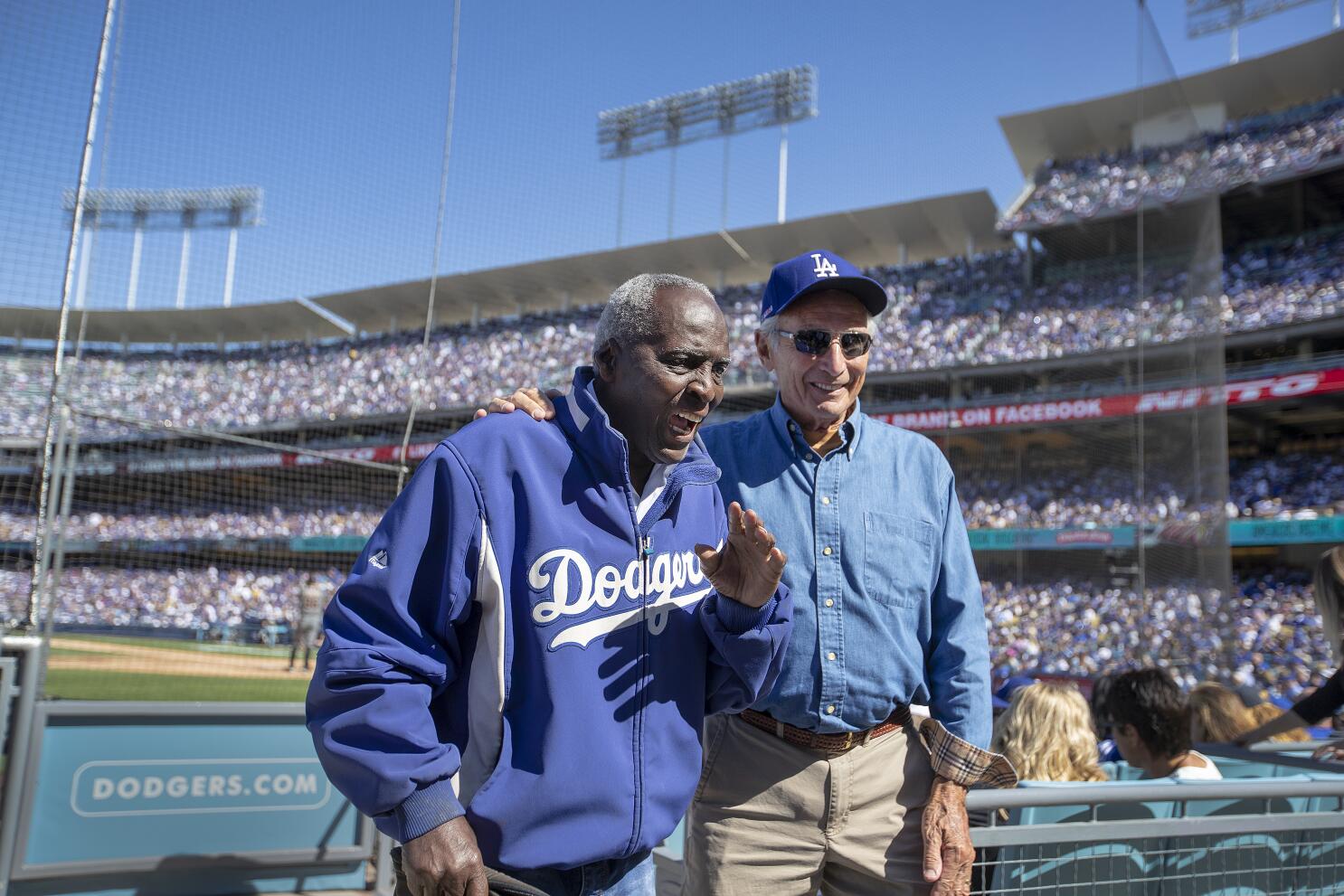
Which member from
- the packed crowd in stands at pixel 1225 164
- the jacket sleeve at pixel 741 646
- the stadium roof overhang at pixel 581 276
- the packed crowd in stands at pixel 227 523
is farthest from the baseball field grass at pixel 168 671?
the packed crowd in stands at pixel 1225 164

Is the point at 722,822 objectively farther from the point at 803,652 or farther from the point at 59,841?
the point at 59,841

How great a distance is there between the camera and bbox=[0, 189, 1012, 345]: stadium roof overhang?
1051 inches

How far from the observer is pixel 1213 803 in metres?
2.74

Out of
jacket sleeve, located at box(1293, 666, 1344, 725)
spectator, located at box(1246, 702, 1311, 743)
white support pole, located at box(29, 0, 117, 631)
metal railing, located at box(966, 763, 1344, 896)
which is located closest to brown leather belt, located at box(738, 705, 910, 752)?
metal railing, located at box(966, 763, 1344, 896)

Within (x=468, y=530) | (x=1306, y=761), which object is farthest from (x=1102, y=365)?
(x=468, y=530)

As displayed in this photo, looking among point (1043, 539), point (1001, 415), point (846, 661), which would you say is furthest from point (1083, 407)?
point (846, 661)

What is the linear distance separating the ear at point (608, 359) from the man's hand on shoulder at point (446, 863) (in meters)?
0.73

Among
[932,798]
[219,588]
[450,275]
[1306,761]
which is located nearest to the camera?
[932,798]

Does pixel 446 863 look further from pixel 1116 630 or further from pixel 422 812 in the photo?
pixel 1116 630

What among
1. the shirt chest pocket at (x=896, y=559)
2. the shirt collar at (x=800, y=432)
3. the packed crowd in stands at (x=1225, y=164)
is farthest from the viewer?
the packed crowd in stands at (x=1225, y=164)

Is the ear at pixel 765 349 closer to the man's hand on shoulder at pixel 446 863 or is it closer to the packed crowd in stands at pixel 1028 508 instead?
the man's hand on shoulder at pixel 446 863

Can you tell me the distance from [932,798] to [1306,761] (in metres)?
2.13

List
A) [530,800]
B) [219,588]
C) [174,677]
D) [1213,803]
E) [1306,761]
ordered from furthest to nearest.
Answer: [219,588] < [174,677] < [1306,761] < [1213,803] < [530,800]

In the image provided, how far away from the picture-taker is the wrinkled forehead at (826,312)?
219 cm
